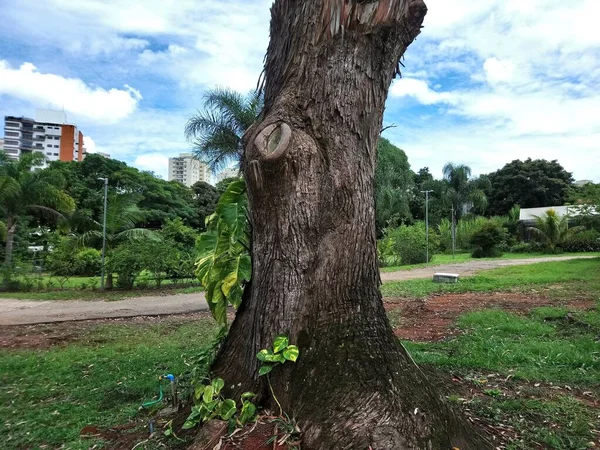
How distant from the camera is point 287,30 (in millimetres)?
2658

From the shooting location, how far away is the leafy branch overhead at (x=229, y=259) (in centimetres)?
279

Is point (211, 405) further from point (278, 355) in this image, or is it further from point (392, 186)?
point (392, 186)

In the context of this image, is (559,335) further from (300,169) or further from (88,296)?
(88,296)

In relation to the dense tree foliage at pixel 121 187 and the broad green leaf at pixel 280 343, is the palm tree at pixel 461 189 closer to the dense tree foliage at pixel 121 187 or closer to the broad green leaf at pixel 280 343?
the dense tree foliage at pixel 121 187

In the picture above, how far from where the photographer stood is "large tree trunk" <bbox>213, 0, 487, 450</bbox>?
2186 millimetres

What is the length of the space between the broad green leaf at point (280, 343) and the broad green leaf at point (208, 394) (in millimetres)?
473

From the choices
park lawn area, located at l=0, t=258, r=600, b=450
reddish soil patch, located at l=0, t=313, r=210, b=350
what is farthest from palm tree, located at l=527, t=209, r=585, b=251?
reddish soil patch, located at l=0, t=313, r=210, b=350

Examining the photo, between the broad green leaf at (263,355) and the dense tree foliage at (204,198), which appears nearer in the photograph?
the broad green leaf at (263,355)

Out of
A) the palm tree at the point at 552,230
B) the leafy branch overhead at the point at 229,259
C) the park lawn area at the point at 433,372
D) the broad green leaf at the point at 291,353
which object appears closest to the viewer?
the broad green leaf at the point at 291,353

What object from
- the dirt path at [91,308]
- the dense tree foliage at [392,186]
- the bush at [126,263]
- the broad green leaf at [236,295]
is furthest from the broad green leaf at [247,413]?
the dense tree foliage at [392,186]

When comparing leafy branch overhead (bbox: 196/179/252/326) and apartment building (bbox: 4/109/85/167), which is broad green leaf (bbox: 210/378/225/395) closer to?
leafy branch overhead (bbox: 196/179/252/326)

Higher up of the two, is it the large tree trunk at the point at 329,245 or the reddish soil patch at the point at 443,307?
the large tree trunk at the point at 329,245

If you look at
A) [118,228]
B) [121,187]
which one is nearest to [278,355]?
[118,228]

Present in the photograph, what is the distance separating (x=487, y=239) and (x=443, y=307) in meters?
19.5
